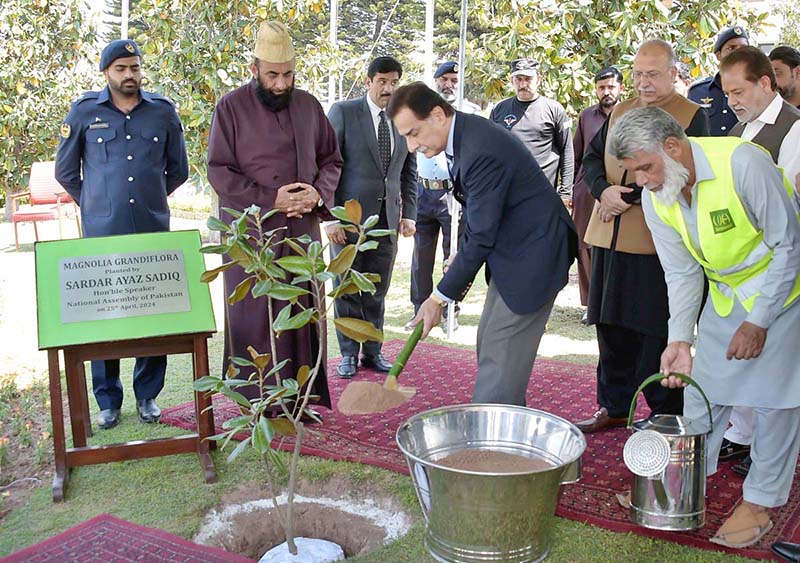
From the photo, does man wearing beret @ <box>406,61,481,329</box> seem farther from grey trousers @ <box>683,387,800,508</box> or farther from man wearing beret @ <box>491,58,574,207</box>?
grey trousers @ <box>683,387,800,508</box>

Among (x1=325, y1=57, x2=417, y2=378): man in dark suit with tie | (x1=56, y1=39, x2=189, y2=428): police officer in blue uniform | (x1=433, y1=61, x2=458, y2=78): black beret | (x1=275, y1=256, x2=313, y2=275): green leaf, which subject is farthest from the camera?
(x1=433, y1=61, x2=458, y2=78): black beret

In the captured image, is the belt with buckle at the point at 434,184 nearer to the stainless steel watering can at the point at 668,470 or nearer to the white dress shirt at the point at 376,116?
the white dress shirt at the point at 376,116

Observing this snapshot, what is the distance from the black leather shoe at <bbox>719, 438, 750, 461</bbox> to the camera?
3.75 m

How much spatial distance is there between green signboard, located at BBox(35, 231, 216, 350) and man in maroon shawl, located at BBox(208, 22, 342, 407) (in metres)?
0.35

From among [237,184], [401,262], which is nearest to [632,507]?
[237,184]

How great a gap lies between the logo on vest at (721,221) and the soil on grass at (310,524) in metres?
1.66

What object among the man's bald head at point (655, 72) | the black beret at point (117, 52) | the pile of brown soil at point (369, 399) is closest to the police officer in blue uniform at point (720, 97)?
the man's bald head at point (655, 72)

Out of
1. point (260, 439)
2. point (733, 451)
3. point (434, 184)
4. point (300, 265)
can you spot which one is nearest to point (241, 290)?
point (300, 265)

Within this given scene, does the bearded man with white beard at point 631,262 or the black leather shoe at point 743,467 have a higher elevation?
the bearded man with white beard at point 631,262

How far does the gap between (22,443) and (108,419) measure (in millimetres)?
425

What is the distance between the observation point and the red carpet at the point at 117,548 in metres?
2.89

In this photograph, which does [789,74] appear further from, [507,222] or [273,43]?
[273,43]

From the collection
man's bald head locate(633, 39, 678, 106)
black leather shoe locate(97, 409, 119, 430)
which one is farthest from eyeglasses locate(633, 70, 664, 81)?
black leather shoe locate(97, 409, 119, 430)

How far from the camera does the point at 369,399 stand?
2986mm
